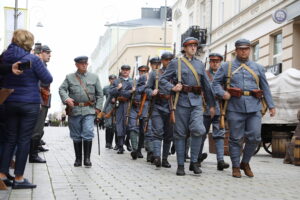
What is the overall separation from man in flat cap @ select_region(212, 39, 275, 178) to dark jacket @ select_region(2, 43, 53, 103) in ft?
9.88

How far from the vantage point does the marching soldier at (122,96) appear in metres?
12.7

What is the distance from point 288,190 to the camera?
7121 mm

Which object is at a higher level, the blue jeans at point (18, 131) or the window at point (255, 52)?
the window at point (255, 52)

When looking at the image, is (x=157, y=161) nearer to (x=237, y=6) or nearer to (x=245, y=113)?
(x=245, y=113)

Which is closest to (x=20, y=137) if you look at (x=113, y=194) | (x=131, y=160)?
(x=113, y=194)

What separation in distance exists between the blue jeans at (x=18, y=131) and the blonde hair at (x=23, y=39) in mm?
687

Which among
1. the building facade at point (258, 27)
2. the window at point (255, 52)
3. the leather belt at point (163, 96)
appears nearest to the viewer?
the leather belt at point (163, 96)

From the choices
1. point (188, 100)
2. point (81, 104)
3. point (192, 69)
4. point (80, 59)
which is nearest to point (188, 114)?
point (188, 100)

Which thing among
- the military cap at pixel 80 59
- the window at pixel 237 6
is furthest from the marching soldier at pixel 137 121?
the window at pixel 237 6

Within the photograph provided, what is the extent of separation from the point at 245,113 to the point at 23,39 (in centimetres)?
356

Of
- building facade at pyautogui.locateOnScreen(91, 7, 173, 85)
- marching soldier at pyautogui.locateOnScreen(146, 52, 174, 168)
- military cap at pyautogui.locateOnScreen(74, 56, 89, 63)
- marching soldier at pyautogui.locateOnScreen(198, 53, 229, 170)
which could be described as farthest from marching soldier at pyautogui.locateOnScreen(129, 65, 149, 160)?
building facade at pyautogui.locateOnScreen(91, 7, 173, 85)

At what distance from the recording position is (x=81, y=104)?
942cm

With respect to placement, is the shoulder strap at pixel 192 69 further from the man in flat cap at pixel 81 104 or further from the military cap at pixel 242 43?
the man in flat cap at pixel 81 104

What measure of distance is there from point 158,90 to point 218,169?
1710mm
